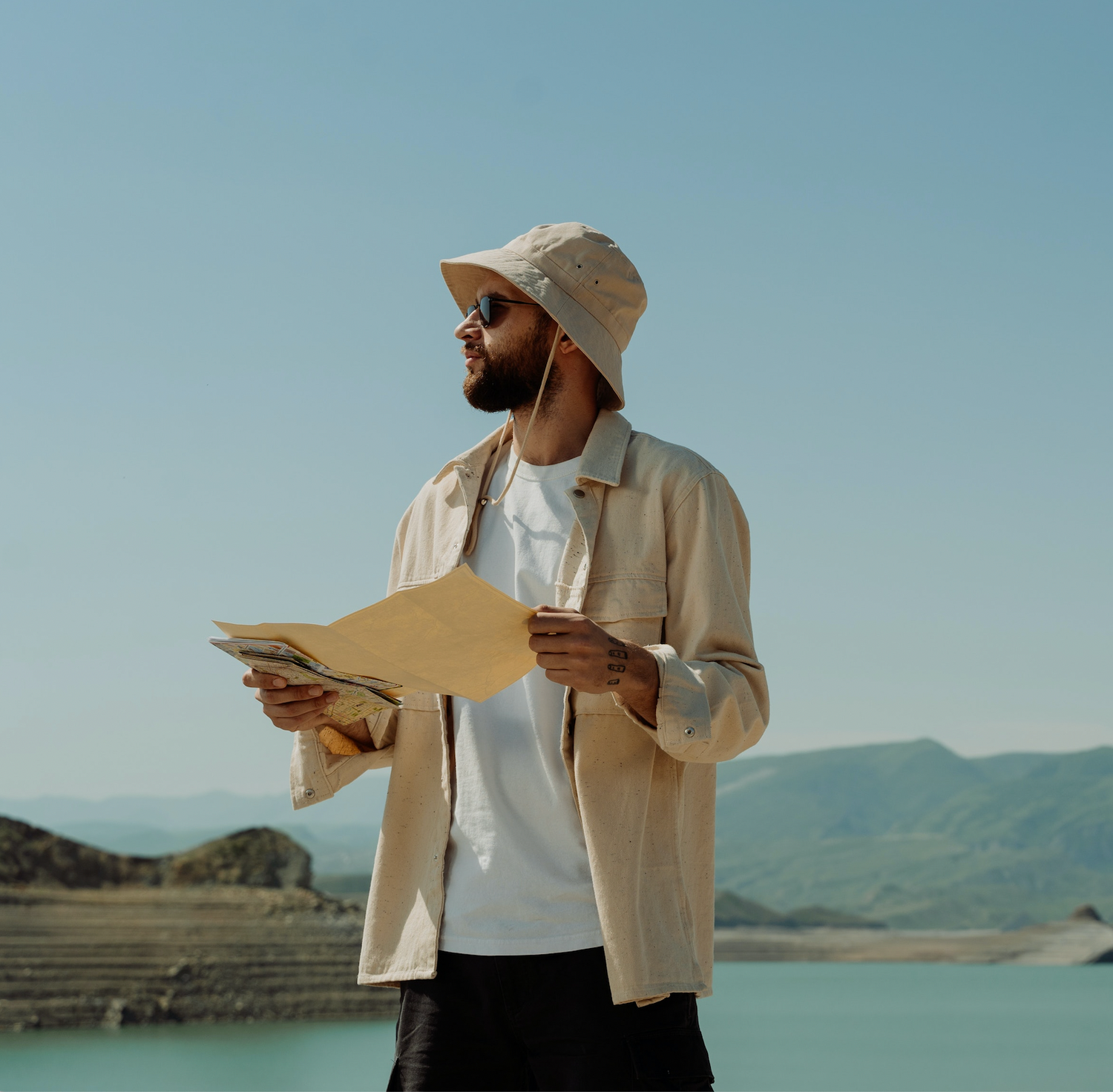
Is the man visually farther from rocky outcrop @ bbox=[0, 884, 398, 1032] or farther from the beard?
rocky outcrop @ bbox=[0, 884, 398, 1032]

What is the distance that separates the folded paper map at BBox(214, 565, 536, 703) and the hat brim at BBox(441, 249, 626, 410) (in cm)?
59

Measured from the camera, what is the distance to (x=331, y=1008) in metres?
8.77

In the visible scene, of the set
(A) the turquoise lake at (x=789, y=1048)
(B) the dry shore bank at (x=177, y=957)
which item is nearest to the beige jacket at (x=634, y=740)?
(A) the turquoise lake at (x=789, y=1048)

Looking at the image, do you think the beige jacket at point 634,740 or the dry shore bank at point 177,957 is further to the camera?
the dry shore bank at point 177,957

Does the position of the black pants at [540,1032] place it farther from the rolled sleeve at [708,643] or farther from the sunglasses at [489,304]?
the sunglasses at [489,304]

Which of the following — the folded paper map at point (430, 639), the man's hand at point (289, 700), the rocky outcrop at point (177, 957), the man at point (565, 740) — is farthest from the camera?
the rocky outcrop at point (177, 957)

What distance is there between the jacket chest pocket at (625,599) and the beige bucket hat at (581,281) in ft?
1.20

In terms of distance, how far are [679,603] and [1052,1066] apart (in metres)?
6.40

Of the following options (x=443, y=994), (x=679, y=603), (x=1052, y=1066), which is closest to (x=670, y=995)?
(x=443, y=994)

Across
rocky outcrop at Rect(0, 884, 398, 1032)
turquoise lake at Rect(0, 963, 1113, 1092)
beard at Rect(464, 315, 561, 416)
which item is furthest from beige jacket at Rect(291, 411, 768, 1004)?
rocky outcrop at Rect(0, 884, 398, 1032)

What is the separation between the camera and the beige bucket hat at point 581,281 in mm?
1941

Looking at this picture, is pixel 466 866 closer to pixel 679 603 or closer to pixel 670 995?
pixel 670 995

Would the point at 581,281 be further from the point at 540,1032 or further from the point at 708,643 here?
the point at 540,1032

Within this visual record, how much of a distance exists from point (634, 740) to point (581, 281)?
2.51 ft
